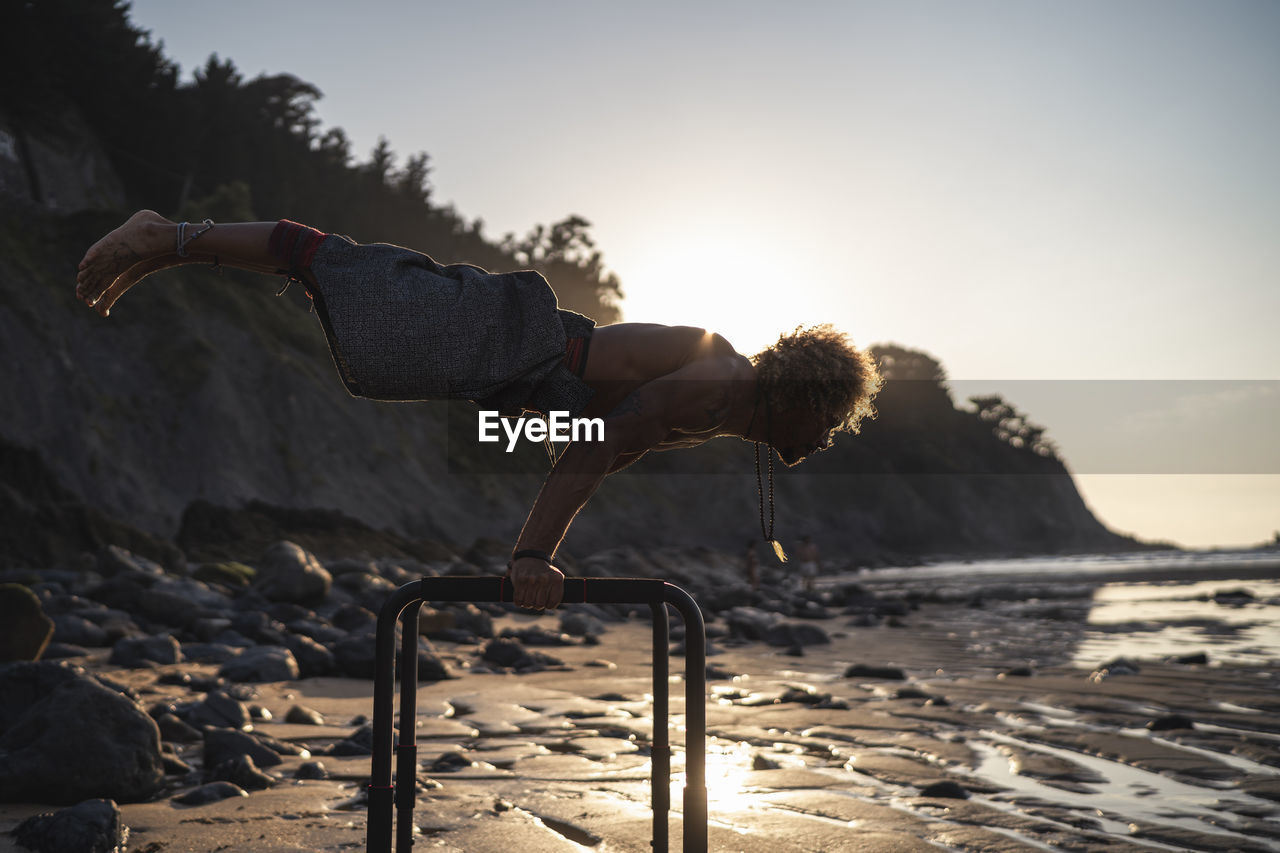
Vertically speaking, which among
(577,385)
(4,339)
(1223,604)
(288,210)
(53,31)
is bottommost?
(1223,604)

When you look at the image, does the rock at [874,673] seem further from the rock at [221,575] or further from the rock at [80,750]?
the rock at [221,575]

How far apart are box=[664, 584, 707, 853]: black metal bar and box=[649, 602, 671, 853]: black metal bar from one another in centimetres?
22

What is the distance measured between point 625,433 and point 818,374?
1.58 ft

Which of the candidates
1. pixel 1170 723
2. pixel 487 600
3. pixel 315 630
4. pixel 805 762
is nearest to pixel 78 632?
pixel 315 630

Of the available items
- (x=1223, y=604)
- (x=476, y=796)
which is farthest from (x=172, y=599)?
(x=1223, y=604)

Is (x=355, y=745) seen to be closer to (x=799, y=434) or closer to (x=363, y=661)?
(x=363, y=661)

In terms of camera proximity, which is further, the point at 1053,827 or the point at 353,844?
the point at 1053,827

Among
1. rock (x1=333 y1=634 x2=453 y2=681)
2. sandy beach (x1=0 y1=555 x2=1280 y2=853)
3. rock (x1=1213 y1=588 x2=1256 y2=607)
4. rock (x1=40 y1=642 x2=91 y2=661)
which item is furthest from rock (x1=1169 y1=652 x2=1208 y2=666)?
rock (x1=1213 y1=588 x2=1256 y2=607)

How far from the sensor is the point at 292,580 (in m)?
10.6

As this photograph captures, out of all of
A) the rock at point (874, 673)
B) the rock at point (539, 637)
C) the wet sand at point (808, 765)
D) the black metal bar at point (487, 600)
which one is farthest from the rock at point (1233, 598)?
the black metal bar at point (487, 600)

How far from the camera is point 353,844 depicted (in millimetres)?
3156

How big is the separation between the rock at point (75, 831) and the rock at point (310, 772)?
98 cm

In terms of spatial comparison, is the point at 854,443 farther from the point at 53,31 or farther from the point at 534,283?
the point at 534,283

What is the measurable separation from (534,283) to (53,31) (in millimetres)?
38744
